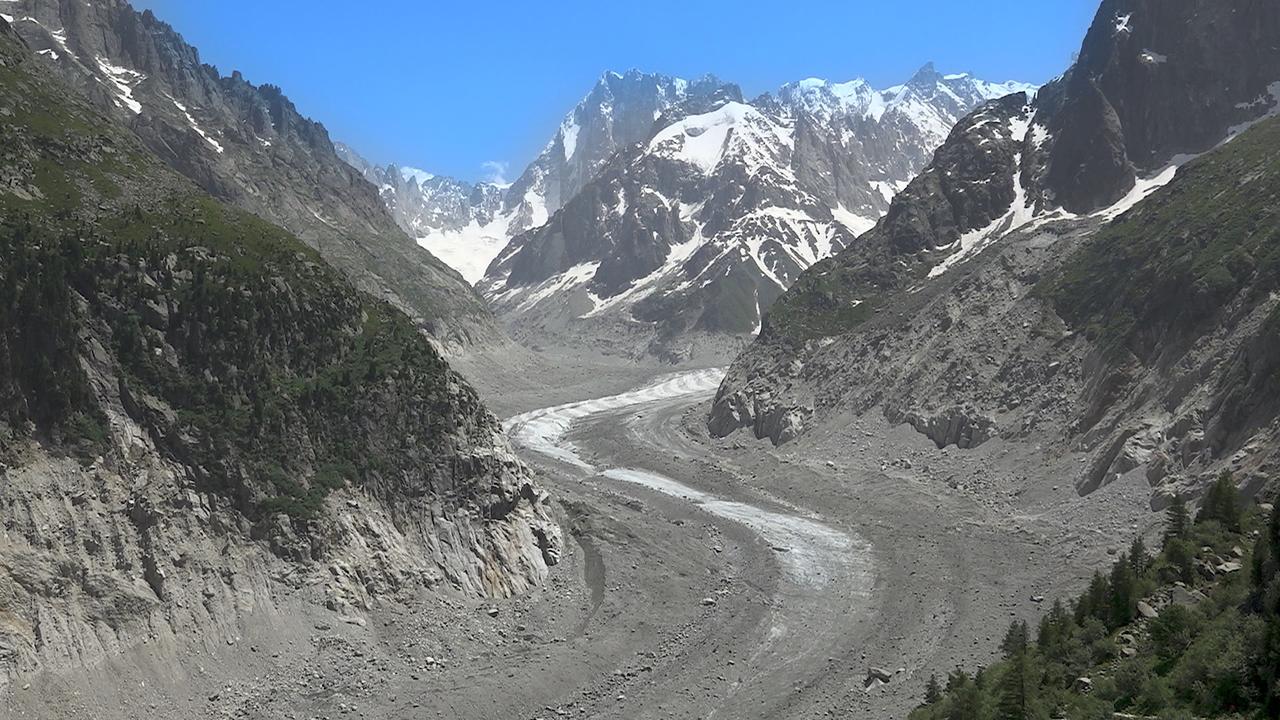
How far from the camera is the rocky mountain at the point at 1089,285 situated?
79562 millimetres

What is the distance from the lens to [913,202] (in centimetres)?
15000

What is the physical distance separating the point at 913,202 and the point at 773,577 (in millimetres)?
92847

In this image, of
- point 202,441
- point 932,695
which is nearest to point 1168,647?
point 932,695

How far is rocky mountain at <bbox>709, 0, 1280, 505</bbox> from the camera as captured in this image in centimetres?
7956

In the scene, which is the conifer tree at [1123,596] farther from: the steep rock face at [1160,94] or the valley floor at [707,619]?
the steep rock face at [1160,94]

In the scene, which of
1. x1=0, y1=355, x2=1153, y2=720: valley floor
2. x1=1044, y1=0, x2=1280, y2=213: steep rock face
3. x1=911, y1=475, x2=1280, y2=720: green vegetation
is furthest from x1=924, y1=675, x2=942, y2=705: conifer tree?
x1=1044, y1=0, x2=1280, y2=213: steep rock face

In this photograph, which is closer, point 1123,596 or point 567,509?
point 1123,596

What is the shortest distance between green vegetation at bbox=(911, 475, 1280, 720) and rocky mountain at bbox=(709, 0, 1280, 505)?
82.3 feet

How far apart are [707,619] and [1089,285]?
64.5 metres

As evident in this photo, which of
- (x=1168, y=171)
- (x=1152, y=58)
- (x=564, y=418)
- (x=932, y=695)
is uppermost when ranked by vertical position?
(x=1152, y=58)

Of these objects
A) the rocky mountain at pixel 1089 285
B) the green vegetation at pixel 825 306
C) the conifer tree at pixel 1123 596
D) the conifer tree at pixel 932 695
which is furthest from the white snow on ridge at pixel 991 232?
the conifer tree at pixel 1123 596

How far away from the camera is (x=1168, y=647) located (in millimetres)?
33156

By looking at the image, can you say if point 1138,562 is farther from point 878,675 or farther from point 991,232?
point 991,232

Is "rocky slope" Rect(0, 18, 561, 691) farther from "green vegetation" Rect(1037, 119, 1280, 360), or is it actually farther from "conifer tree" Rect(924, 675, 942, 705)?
"green vegetation" Rect(1037, 119, 1280, 360)
